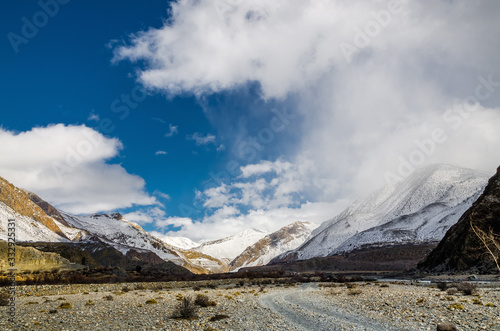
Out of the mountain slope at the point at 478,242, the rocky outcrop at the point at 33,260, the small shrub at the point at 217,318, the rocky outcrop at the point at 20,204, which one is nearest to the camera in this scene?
the small shrub at the point at 217,318

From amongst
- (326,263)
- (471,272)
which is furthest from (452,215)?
(471,272)

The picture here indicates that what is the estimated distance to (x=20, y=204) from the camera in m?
166

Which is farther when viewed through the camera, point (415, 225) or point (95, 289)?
point (415, 225)

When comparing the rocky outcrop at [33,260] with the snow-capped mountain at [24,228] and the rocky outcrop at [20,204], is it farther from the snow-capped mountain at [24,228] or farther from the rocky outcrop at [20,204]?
the rocky outcrop at [20,204]

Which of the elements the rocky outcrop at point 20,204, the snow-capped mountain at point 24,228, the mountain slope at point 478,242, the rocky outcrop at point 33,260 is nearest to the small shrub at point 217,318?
the mountain slope at point 478,242

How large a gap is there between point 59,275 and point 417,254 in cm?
12349

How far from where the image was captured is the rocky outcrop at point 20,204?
159m

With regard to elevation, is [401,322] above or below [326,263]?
above

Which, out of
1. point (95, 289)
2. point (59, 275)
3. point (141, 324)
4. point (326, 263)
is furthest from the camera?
point (326, 263)

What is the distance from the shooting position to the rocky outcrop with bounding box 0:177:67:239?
158875mm

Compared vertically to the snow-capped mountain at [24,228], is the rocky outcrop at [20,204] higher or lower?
higher

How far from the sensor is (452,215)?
154 meters

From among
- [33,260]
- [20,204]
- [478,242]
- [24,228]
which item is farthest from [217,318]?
[20,204]

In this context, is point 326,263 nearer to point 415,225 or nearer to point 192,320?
point 415,225
